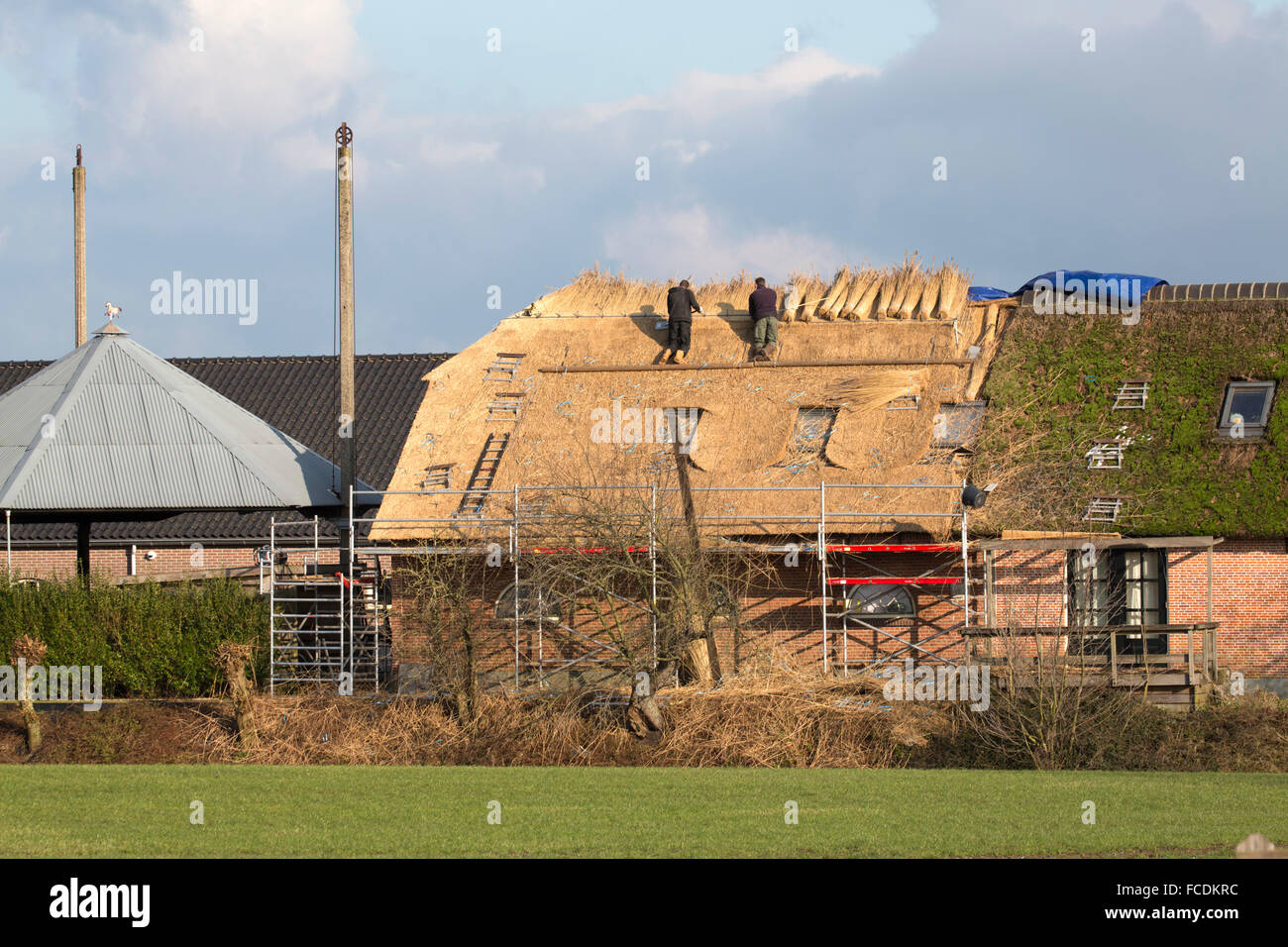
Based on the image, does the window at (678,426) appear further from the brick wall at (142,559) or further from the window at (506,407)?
the brick wall at (142,559)

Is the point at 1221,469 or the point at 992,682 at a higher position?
the point at 1221,469

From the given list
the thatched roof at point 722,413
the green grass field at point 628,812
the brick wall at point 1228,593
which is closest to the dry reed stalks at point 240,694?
the green grass field at point 628,812

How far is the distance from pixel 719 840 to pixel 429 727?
9.72 metres

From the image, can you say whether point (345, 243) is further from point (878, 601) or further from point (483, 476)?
point (878, 601)

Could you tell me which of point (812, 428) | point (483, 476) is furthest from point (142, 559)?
point (812, 428)

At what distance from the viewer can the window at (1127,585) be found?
24266 mm

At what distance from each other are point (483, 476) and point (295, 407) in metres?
17.5

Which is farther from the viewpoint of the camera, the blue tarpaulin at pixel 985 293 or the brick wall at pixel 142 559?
the brick wall at pixel 142 559

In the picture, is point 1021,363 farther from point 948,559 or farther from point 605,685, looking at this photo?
point 605,685

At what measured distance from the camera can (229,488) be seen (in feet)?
82.7

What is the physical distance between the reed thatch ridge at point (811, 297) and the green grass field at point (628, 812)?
11.2 meters

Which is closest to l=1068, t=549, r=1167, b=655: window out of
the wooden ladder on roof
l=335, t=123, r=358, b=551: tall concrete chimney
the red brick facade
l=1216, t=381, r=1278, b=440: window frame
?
the red brick facade

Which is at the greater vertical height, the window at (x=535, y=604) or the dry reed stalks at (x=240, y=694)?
the window at (x=535, y=604)
